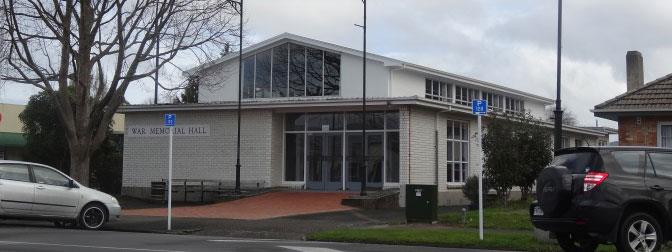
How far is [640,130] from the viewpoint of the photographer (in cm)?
Result: 1978

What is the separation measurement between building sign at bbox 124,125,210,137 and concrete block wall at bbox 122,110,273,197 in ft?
0.45

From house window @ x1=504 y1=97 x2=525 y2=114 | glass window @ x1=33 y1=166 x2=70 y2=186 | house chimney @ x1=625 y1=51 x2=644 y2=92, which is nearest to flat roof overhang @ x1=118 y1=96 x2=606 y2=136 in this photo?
house chimney @ x1=625 y1=51 x2=644 y2=92

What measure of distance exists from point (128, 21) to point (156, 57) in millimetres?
1360

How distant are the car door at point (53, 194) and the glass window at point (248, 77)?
14.2m

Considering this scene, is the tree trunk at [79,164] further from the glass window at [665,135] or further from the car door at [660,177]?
the car door at [660,177]

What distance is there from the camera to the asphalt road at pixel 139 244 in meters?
12.1

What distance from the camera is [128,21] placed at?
2212 cm

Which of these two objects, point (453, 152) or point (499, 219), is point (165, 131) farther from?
point (499, 219)

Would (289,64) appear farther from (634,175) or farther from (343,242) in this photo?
(634,175)

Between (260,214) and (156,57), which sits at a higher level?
(156,57)

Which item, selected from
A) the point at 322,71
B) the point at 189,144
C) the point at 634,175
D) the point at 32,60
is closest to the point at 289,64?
the point at 322,71

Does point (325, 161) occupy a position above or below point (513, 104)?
below

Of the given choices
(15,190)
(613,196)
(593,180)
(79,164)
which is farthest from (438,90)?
(613,196)

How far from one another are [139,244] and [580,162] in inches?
301
